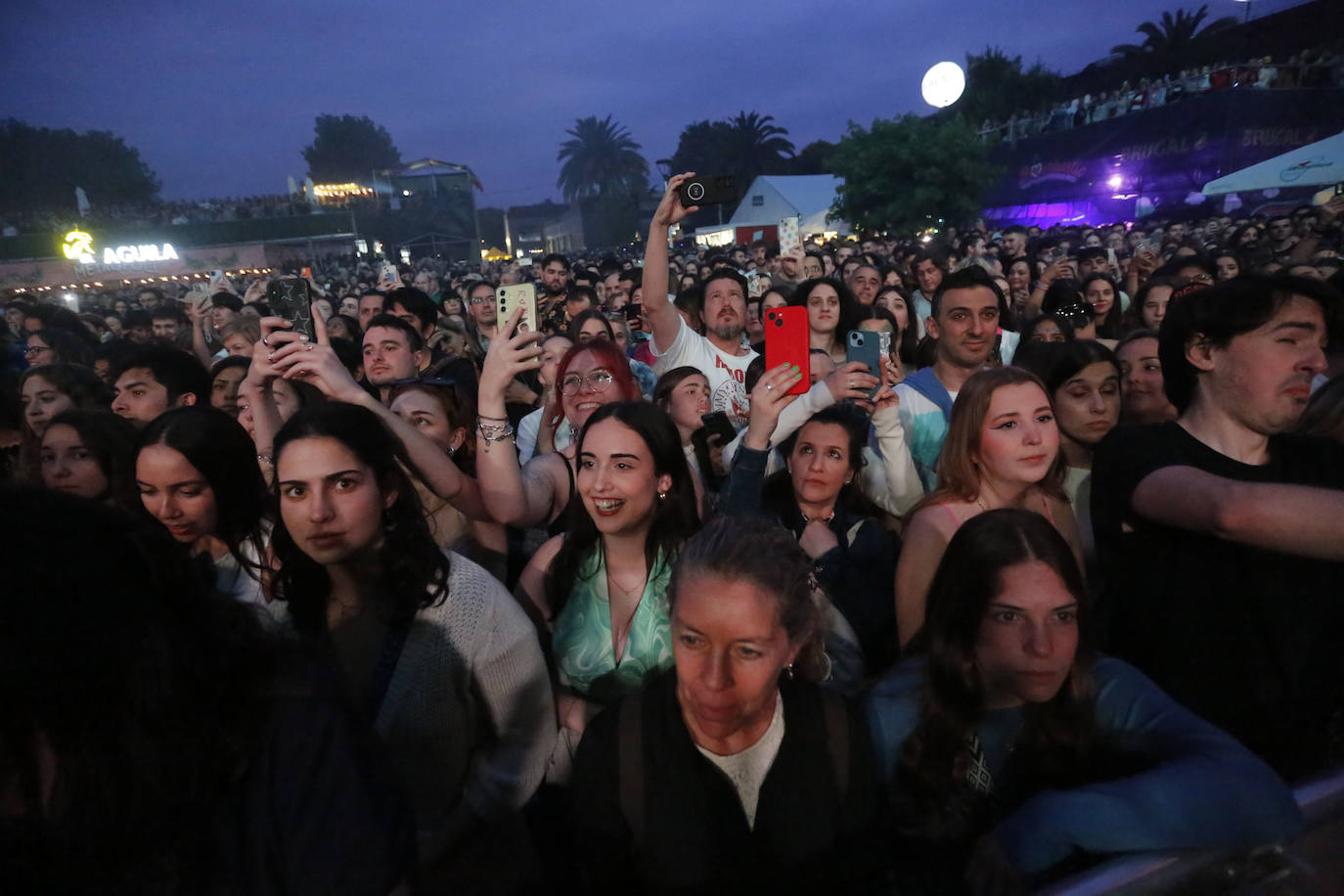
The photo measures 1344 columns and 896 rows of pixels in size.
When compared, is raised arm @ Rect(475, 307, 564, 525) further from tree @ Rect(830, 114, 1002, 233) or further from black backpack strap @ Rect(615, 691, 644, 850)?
tree @ Rect(830, 114, 1002, 233)

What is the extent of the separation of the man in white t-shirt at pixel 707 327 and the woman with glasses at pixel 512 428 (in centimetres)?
98

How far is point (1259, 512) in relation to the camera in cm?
157

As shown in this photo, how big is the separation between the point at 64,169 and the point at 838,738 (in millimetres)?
95910

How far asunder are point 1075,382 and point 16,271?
152ft

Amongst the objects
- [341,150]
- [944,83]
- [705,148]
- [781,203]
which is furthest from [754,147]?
[341,150]

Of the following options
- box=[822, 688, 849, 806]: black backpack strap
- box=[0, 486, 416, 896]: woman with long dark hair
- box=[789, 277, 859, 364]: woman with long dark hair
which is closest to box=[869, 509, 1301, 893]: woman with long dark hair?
box=[822, 688, 849, 806]: black backpack strap

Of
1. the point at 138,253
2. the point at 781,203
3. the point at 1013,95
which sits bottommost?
the point at 138,253

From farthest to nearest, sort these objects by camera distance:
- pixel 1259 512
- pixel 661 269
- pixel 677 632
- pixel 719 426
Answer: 1. pixel 661 269
2. pixel 719 426
3. pixel 677 632
4. pixel 1259 512

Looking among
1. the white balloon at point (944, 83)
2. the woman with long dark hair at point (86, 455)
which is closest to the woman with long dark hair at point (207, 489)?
the woman with long dark hair at point (86, 455)

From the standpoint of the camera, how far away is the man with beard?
3.82m

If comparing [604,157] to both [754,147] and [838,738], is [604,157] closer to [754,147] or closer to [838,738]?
[754,147]

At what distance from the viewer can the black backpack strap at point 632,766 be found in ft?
5.21

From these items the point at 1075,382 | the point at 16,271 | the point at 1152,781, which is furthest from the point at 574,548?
the point at 16,271

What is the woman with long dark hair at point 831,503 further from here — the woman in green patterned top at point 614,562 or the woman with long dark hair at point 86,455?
the woman with long dark hair at point 86,455
